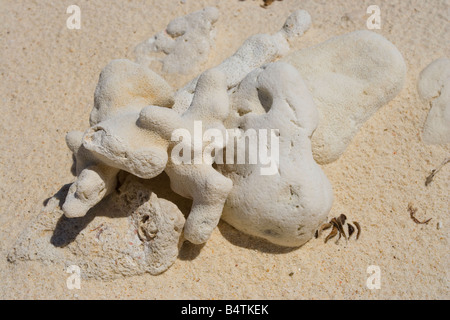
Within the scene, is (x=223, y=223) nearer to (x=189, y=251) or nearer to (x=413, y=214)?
(x=189, y=251)

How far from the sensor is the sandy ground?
289cm

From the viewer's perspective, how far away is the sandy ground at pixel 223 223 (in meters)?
2.89

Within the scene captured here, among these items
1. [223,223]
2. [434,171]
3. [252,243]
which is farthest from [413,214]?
[223,223]

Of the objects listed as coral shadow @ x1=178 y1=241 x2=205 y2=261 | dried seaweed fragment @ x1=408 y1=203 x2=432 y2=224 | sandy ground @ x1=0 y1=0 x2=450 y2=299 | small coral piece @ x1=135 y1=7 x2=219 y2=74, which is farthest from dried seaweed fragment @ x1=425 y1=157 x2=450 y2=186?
small coral piece @ x1=135 y1=7 x2=219 y2=74

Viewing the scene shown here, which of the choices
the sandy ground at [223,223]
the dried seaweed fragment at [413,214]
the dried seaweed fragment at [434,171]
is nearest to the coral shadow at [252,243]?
the sandy ground at [223,223]

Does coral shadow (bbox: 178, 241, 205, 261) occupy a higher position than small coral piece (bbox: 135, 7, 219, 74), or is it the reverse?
small coral piece (bbox: 135, 7, 219, 74)

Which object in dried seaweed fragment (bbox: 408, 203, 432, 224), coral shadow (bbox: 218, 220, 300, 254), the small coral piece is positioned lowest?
dried seaweed fragment (bbox: 408, 203, 432, 224)

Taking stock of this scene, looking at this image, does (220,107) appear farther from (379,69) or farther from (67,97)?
(67,97)

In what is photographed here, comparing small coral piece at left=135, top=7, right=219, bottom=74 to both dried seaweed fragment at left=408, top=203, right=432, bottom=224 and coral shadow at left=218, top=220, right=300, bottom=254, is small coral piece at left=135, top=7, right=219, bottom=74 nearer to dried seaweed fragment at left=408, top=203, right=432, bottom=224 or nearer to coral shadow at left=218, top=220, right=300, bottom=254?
coral shadow at left=218, top=220, right=300, bottom=254

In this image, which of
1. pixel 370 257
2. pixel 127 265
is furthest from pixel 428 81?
pixel 127 265

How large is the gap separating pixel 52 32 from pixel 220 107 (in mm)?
2621

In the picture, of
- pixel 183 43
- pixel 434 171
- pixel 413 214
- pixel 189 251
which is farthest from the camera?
pixel 183 43

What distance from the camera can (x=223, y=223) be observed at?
308 cm

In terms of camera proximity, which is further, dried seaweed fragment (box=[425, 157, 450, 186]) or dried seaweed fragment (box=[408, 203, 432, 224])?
dried seaweed fragment (box=[425, 157, 450, 186])
